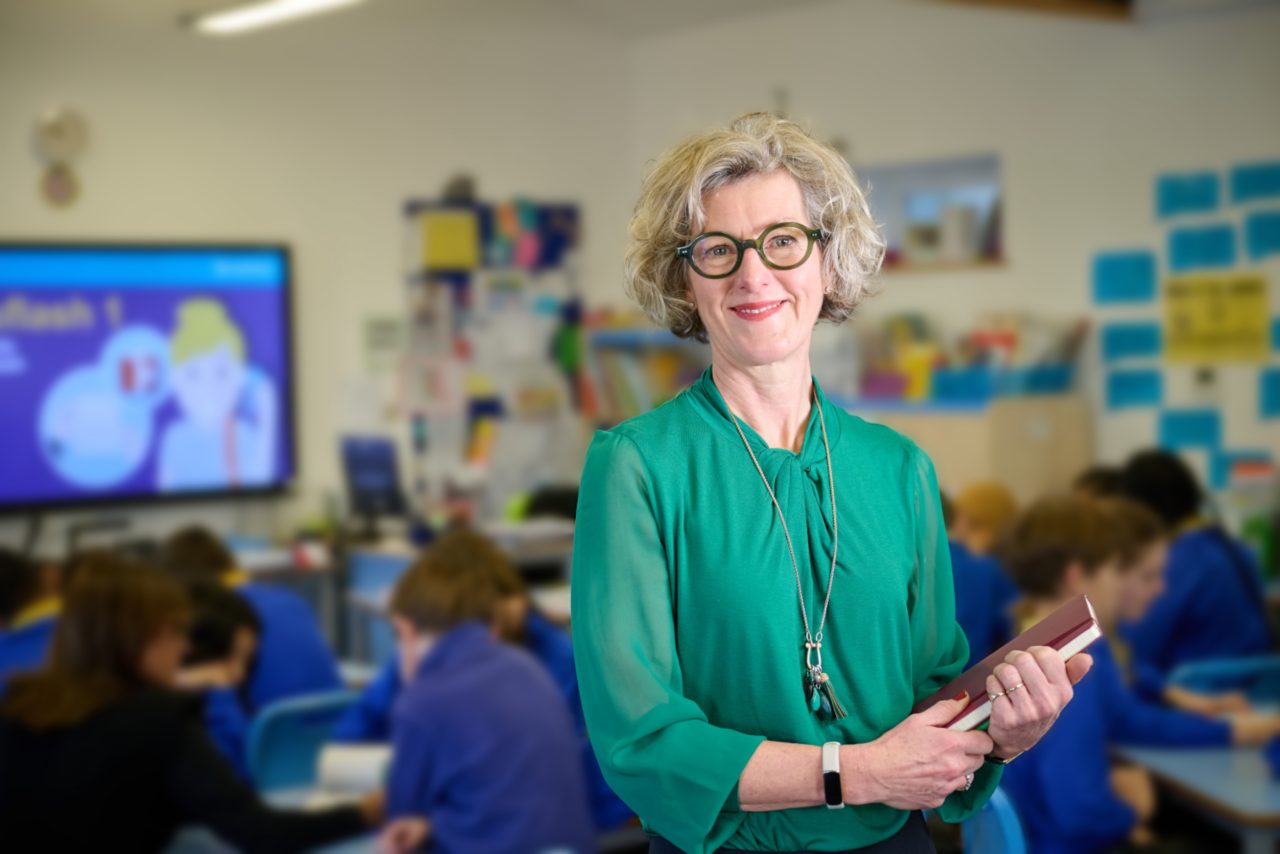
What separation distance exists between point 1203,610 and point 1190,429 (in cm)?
171

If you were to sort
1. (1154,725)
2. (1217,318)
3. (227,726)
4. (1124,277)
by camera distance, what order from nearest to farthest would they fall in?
(1154,725)
(227,726)
(1217,318)
(1124,277)

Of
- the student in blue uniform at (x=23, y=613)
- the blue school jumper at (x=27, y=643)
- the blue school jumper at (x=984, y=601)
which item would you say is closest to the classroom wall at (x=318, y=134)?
the student in blue uniform at (x=23, y=613)

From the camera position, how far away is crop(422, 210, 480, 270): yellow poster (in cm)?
670

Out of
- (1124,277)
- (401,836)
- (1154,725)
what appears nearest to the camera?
(401,836)

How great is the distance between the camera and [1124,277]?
5.62 metres

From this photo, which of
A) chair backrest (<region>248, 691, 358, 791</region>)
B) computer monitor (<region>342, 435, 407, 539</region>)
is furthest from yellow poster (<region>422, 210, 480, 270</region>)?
chair backrest (<region>248, 691, 358, 791</region>)

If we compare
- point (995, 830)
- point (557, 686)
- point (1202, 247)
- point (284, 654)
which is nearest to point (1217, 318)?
point (1202, 247)

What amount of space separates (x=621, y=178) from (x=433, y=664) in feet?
16.0

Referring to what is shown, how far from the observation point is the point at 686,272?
1.04m

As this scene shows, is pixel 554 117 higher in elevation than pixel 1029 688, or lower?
higher

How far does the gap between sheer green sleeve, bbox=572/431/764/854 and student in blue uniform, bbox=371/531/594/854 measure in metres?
1.81

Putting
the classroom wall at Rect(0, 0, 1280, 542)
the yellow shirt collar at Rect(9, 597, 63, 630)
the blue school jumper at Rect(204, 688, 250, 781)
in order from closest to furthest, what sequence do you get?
the blue school jumper at Rect(204, 688, 250, 781)
the yellow shirt collar at Rect(9, 597, 63, 630)
the classroom wall at Rect(0, 0, 1280, 542)

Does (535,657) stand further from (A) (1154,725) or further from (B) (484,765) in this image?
(A) (1154,725)

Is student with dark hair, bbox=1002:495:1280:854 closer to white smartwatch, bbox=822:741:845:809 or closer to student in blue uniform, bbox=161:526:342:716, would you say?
white smartwatch, bbox=822:741:845:809
